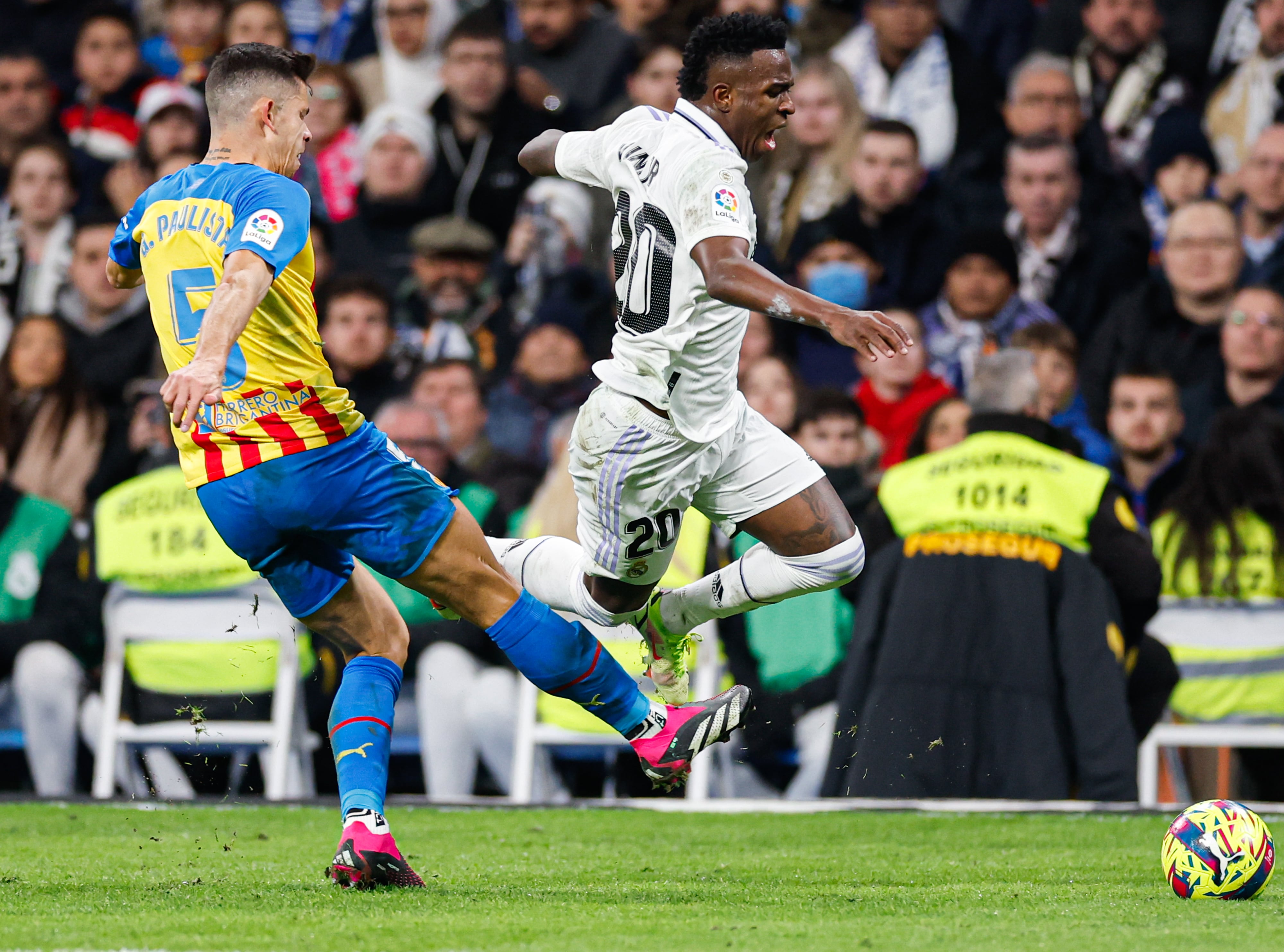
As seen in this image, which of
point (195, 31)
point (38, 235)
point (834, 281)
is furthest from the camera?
point (195, 31)

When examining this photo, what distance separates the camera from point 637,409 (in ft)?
19.3

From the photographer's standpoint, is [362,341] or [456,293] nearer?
[362,341]

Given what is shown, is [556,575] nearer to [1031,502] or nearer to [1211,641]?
[1031,502]

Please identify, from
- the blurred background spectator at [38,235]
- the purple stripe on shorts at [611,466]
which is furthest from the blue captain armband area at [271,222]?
the blurred background spectator at [38,235]

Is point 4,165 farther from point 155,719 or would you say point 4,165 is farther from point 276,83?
point 276,83

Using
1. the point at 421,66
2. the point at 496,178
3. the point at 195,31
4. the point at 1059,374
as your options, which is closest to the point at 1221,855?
the point at 1059,374

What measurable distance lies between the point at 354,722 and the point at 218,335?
1.29m

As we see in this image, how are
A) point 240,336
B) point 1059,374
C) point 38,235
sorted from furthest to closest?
1. point 38,235
2. point 1059,374
3. point 240,336

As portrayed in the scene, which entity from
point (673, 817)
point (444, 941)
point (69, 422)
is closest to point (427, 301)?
point (69, 422)

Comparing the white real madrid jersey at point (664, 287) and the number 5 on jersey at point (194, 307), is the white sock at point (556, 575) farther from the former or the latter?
the number 5 on jersey at point (194, 307)

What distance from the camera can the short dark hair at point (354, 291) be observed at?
10.3m

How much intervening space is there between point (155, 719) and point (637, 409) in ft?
14.4

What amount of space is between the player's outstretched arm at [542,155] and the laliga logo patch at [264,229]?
157 cm

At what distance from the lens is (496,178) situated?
11102mm
